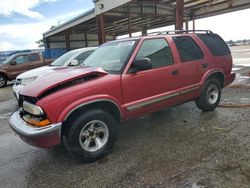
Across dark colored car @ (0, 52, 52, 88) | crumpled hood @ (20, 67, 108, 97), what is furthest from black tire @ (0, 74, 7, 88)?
crumpled hood @ (20, 67, 108, 97)

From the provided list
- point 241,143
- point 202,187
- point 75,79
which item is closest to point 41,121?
point 75,79

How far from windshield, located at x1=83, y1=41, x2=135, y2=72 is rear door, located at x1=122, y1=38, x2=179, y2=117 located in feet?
0.68

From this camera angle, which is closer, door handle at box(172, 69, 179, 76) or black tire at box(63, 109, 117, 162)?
black tire at box(63, 109, 117, 162)

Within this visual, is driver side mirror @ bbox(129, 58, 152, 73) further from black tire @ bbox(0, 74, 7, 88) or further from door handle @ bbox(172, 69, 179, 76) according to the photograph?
black tire @ bbox(0, 74, 7, 88)

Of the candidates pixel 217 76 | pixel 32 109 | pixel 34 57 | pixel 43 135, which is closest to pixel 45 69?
pixel 32 109

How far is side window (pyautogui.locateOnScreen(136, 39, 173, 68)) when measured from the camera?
414cm

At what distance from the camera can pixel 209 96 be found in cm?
535

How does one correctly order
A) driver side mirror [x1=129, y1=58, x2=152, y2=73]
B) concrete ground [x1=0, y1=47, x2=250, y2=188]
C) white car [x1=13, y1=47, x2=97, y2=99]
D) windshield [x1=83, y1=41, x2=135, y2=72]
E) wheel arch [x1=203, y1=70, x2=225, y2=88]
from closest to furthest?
concrete ground [x1=0, y1=47, x2=250, y2=188]
driver side mirror [x1=129, y1=58, x2=152, y2=73]
windshield [x1=83, y1=41, x2=135, y2=72]
wheel arch [x1=203, y1=70, x2=225, y2=88]
white car [x1=13, y1=47, x2=97, y2=99]

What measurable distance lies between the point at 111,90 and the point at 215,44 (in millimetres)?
3141

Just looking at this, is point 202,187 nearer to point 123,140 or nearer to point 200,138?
point 200,138

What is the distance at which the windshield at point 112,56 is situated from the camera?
3919 millimetres

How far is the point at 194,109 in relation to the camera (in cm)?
577

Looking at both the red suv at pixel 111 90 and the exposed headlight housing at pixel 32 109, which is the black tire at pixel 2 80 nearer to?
the red suv at pixel 111 90

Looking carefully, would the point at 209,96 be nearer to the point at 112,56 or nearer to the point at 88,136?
the point at 112,56
